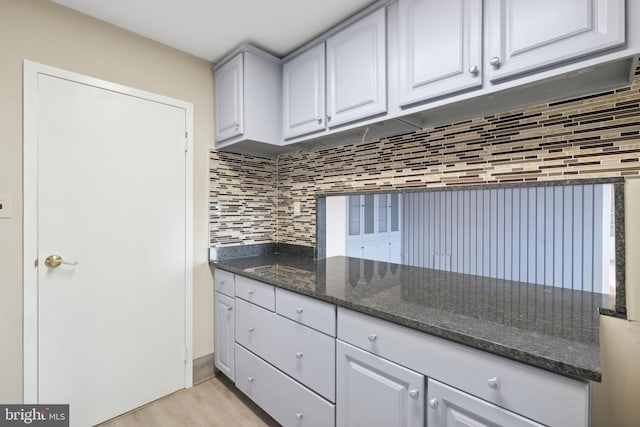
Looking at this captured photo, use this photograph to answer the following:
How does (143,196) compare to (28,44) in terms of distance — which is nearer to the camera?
(28,44)

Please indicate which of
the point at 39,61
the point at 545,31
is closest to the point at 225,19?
the point at 39,61

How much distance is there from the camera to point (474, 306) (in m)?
1.15

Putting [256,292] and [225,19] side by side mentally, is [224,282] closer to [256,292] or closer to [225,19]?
[256,292]

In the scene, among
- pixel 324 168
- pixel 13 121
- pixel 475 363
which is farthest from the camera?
pixel 324 168

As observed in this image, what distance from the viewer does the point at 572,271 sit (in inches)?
65.9

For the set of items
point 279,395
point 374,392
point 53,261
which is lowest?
point 279,395

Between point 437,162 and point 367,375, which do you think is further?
point 437,162

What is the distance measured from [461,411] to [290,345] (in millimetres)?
839

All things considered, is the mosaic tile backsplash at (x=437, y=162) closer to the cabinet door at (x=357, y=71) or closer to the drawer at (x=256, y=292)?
the cabinet door at (x=357, y=71)

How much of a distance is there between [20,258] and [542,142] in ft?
8.25

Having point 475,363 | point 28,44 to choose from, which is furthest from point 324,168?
point 28,44

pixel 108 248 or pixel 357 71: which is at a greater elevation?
pixel 357 71

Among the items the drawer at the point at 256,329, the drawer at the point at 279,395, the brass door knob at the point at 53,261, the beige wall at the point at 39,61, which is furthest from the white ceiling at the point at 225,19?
the drawer at the point at 279,395

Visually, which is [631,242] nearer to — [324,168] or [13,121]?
[324,168]
